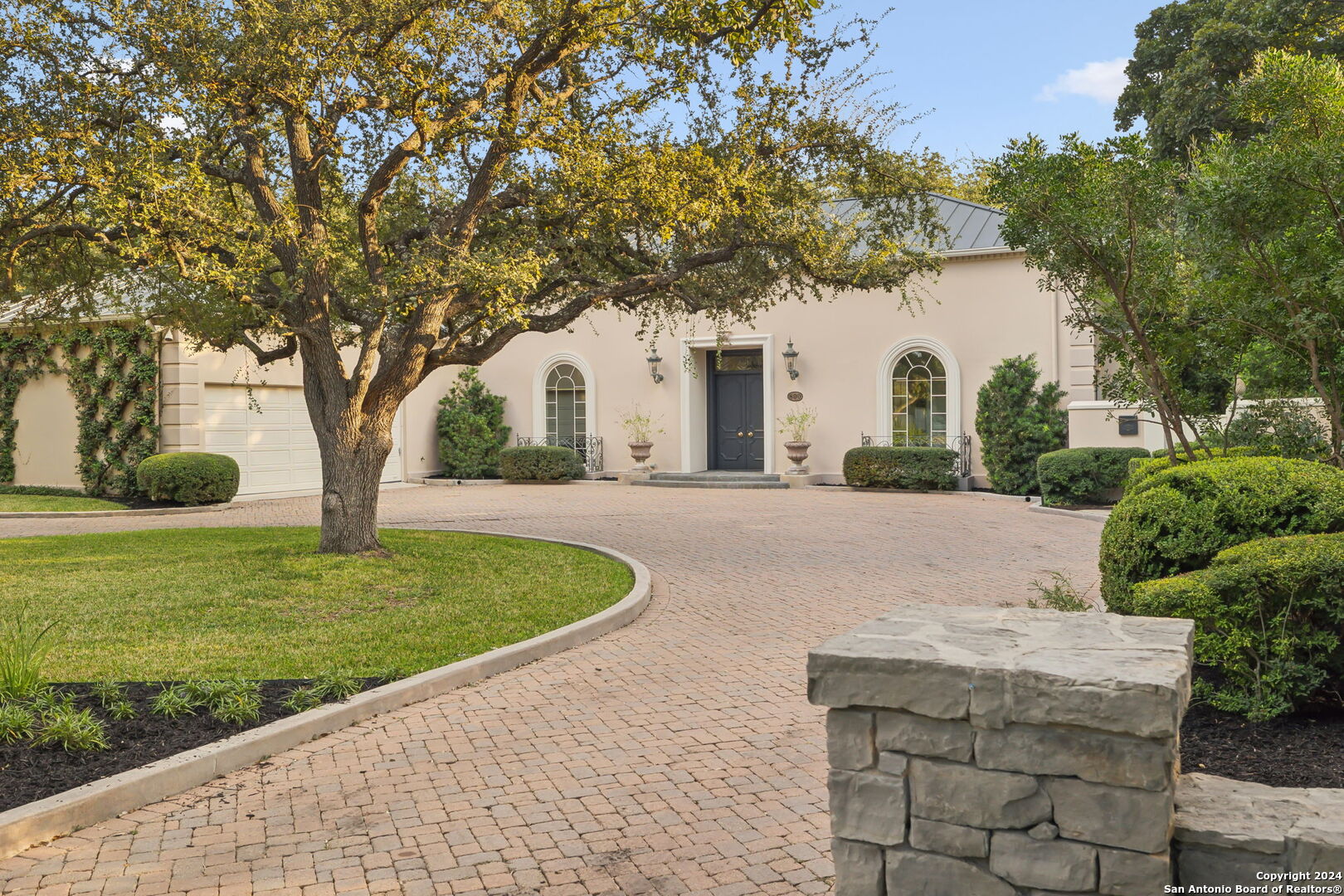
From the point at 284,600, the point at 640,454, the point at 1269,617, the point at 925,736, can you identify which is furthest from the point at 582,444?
the point at 925,736

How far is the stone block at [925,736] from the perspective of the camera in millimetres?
2844

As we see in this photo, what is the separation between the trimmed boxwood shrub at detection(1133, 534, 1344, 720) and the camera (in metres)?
4.25

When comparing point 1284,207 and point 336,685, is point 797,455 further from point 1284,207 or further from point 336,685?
point 336,685

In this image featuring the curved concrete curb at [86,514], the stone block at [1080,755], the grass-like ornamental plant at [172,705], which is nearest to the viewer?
the stone block at [1080,755]

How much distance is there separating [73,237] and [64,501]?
27.7 feet

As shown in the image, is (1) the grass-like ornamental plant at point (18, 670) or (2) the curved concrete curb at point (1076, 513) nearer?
(1) the grass-like ornamental plant at point (18, 670)

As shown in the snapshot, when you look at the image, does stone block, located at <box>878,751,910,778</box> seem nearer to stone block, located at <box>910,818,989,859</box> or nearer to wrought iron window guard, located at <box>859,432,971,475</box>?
Answer: stone block, located at <box>910,818,989,859</box>

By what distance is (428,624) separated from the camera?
24.8ft

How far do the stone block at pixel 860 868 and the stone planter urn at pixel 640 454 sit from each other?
19.1m

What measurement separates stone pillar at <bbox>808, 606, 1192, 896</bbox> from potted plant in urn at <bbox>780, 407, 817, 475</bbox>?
17583 mm

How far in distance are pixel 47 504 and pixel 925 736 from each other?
18.2 meters

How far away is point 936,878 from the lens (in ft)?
9.49

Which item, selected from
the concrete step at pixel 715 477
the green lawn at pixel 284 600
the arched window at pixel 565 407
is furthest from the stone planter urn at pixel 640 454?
the green lawn at pixel 284 600

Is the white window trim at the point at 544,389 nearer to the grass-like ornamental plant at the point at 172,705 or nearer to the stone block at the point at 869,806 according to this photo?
the grass-like ornamental plant at the point at 172,705
